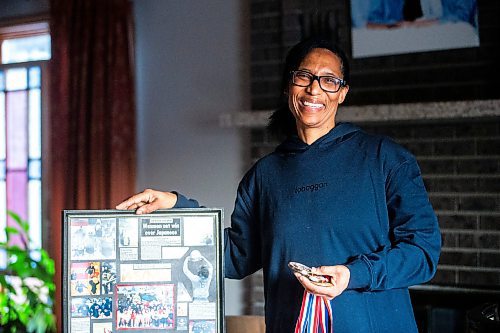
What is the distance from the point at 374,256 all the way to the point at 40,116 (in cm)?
334

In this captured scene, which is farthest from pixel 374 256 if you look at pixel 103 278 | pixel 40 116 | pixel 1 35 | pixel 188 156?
pixel 1 35

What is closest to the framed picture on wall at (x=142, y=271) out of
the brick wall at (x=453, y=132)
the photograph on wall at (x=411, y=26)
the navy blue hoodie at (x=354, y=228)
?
the navy blue hoodie at (x=354, y=228)

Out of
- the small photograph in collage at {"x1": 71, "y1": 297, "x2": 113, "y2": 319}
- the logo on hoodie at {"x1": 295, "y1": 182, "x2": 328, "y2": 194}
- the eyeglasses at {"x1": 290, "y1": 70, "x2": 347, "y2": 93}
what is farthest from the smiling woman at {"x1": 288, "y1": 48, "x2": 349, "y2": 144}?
the small photograph in collage at {"x1": 71, "y1": 297, "x2": 113, "y2": 319}

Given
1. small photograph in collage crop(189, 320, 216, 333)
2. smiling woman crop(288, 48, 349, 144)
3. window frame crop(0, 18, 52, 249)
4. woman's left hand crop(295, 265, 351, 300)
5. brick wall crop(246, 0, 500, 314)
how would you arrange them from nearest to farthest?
woman's left hand crop(295, 265, 351, 300) → smiling woman crop(288, 48, 349, 144) → small photograph in collage crop(189, 320, 216, 333) → brick wall crop(246, 0, 500, 314) → window frame crop(0, 18, 52, 249)

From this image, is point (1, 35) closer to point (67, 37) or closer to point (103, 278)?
point (67, 37)

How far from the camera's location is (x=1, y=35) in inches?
169

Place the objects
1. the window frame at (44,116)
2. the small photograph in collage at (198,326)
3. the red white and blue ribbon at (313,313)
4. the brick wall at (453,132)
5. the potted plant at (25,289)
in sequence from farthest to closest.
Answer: the window frame at (44,116) → the potted plant at (25,289) → the brick wall at (453,132) → the small photograph in collage at (198,326) → the red white and blue ribbon at (313,313)

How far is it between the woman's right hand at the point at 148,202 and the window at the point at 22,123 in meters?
2.80

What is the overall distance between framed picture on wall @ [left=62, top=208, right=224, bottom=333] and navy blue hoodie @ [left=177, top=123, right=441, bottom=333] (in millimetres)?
162

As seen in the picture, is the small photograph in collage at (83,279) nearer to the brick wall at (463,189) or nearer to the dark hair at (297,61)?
the dark hair at (297,61)

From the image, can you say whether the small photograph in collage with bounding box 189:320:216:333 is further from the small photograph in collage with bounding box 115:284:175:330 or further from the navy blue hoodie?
the navy blue hoodie

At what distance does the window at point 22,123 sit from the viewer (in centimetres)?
423

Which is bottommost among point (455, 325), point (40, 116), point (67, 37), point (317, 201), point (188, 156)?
point (455, 325)

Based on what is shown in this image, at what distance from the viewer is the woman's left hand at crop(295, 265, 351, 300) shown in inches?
50.4
